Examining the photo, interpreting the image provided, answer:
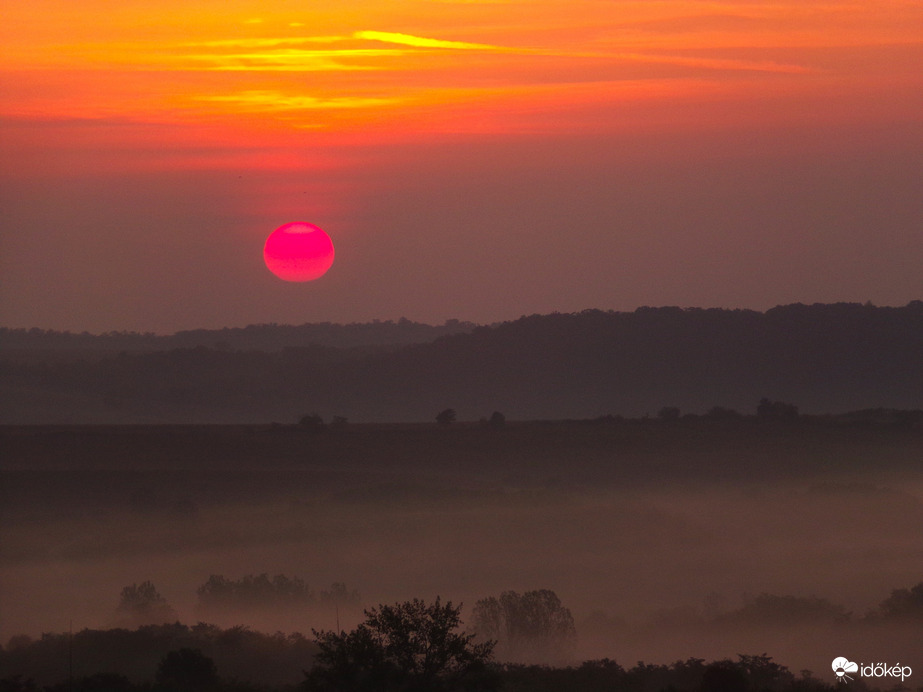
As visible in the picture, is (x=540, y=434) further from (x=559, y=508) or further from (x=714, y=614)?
(x=714, y=614)

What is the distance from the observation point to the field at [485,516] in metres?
119

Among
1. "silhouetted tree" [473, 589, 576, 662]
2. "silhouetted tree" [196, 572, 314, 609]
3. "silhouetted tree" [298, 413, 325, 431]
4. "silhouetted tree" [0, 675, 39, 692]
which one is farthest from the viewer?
"silhouetted tree" [298, 413, 325, 431]

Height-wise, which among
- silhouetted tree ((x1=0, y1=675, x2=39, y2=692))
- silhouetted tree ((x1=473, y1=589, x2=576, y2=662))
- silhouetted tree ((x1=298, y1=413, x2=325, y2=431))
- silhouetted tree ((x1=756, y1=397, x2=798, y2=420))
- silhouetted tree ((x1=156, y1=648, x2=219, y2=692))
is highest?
silhouetted tree ((x1=756, y1=397, x2=798, y2=420))

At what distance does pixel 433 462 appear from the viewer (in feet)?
531

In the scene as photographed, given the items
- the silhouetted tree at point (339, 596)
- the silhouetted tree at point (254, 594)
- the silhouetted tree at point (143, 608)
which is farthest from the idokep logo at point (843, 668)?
the silhouetted tree at point (339, 596)

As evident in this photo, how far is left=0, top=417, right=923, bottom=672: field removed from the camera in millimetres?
118625

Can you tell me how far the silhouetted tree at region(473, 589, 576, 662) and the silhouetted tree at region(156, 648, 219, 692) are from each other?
3414cm

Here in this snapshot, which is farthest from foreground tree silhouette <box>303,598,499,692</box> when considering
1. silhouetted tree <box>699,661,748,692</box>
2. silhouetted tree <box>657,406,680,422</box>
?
silhouetted tree <box>657,406,680,422</box>

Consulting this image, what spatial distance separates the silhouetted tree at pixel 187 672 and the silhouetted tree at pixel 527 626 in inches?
1344

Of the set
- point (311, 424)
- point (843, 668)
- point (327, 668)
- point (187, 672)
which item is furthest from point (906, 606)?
point (311, 424)

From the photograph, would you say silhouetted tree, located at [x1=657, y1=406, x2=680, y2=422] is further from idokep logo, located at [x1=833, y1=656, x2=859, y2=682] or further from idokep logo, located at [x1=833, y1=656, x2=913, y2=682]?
idokep logo, located at [x1=833, y1=656, x2=913, y2=682]

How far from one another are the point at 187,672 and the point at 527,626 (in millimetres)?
42835

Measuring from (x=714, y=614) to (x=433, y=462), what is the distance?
63161 mm

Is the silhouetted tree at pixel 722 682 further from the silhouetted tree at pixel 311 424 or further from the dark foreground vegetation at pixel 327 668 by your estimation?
the silhouetted tree at pixel 311 424
